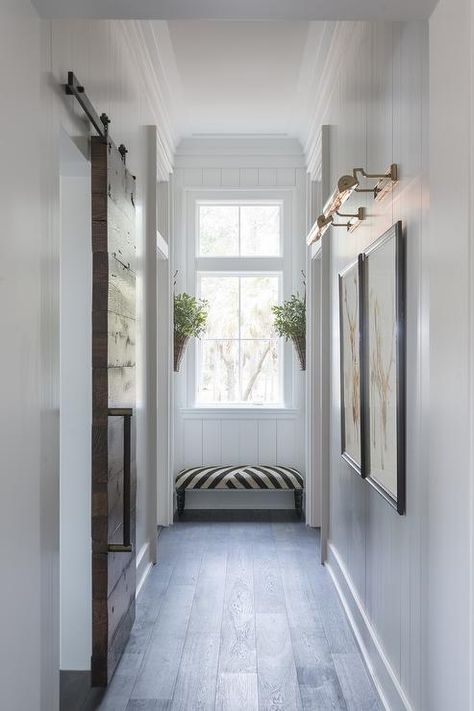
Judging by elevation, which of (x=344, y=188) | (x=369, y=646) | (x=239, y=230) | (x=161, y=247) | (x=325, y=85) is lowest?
(x=369, y=646)

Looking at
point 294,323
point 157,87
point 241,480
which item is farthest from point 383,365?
point 241,480

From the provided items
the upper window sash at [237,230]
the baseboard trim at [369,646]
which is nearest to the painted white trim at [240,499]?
the baseboard trim at [369,646]

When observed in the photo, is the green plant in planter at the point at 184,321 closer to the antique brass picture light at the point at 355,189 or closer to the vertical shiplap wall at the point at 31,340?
the antique brass picture light at the point at 355,189

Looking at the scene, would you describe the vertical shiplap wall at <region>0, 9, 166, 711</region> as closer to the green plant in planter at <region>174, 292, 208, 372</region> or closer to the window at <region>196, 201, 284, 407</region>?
the green plant in planter at <region>174, 292, 208, 372</region>

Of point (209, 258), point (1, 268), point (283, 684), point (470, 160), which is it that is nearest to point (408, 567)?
point (283, 684)

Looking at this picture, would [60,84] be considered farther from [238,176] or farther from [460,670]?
[238,176]

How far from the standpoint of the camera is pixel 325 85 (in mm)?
4145

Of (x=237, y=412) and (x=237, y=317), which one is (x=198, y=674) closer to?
(x=237, y=412)

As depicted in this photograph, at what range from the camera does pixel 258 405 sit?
5805mm

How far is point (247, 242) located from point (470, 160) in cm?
453

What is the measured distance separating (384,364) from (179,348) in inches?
124

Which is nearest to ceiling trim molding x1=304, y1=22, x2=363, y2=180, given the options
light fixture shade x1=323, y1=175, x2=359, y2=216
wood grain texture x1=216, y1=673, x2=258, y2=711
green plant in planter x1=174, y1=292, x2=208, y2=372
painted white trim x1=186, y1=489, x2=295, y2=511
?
light fixture shade x1=323, y1=175, x2=359, y2=216

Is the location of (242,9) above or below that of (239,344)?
above

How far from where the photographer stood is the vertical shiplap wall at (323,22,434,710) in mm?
2109
